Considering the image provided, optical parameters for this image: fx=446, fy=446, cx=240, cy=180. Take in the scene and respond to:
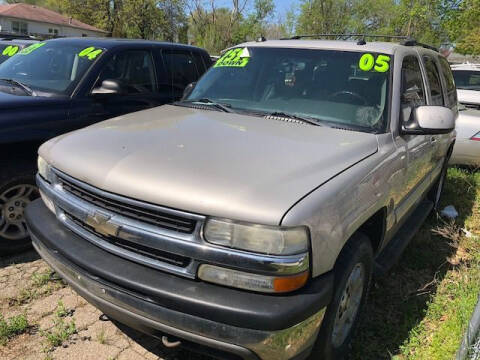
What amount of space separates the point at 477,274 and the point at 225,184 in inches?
104

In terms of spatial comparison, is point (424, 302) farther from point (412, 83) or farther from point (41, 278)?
point (41, 278)

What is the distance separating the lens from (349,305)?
2.63 metres

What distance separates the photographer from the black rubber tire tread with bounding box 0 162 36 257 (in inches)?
140

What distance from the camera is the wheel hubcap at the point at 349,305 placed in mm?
2494

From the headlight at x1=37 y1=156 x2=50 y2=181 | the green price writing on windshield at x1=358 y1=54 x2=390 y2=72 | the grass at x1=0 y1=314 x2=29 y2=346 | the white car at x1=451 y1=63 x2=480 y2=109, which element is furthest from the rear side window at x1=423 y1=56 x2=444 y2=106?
the grass at x1=0 y1=314 x2=29 y2=346

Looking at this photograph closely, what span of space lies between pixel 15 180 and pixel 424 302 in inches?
132

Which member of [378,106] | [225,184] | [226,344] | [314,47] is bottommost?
[226,344]

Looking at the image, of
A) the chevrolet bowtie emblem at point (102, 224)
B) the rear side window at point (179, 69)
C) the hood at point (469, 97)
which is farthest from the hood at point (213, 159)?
the hood at point (469, 97)

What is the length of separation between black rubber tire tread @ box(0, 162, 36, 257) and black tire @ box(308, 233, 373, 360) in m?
2.64

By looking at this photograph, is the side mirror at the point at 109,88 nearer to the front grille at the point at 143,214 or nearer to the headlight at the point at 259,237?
the front grille at the point at 143,214

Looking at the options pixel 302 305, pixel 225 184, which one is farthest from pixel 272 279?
pixel 225 184

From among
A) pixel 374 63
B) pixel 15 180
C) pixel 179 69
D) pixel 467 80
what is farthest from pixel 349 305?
→ pixel 467 80

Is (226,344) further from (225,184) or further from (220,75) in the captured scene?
(220,75)

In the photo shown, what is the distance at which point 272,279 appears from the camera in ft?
6.27
